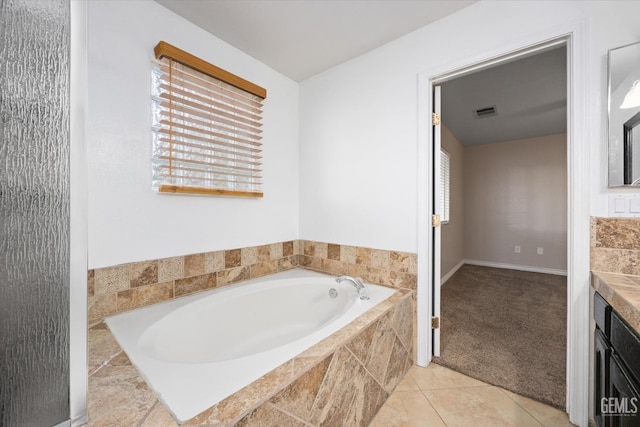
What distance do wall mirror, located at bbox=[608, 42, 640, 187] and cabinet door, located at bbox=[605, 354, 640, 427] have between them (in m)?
0.79

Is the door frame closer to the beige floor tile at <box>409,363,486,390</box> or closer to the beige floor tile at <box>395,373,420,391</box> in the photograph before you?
the beige floor tile at <box>409,363,486,390</box>

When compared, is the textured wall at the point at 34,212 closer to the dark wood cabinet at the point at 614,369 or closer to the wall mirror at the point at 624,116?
the dark wood cabinet at the point at 614,369

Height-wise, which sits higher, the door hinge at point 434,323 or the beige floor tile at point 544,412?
the door hinge at point 434,323

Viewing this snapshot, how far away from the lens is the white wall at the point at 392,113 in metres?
1.26

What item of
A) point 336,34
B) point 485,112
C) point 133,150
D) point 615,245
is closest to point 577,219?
point 615,245

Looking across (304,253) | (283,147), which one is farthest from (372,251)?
(283,147)

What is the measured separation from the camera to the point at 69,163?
0.40 meters

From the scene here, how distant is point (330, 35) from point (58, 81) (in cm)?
187

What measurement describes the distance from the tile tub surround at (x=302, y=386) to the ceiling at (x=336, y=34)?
5.97 feet

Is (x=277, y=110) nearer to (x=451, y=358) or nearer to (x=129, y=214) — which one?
(x=129, y=214)

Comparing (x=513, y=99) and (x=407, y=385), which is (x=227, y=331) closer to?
(x=407, y=385)

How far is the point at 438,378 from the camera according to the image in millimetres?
1688

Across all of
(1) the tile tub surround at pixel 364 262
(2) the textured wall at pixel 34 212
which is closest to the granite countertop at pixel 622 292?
(1) the tile tub surround at pixel 364 262

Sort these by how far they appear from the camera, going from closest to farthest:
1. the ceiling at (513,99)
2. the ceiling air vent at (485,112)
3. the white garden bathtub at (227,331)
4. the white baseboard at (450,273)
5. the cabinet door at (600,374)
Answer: the white garden bathtub at (227,331)
the cabinet door at (600,374)
the ceiling at (513,99)
the ceiling air vent at (485,112)
the white baseboard at (450,273)
